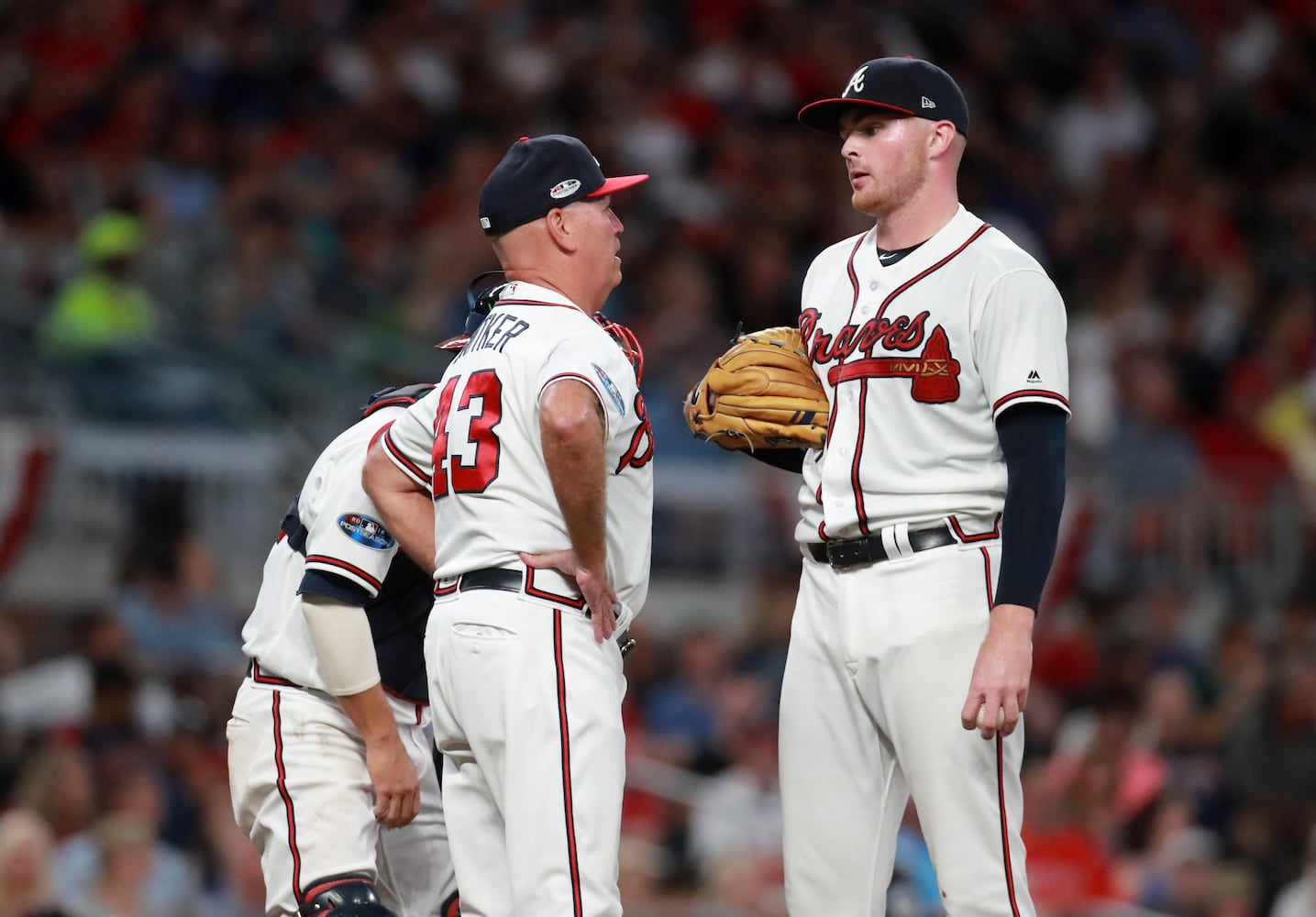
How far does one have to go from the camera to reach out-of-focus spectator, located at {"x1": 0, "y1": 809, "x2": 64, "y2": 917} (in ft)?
18.4

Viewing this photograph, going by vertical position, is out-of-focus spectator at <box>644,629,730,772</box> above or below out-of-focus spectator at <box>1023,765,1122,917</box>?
above

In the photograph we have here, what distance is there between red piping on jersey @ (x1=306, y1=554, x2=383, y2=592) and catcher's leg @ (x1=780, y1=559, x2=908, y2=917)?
98 cm

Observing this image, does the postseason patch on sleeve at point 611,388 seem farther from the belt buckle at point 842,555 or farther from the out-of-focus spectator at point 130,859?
the out-of-focus spectator at point 130,859

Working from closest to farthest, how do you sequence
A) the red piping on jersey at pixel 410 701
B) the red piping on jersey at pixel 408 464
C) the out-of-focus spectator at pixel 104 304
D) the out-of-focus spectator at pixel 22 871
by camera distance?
the red piping on jersey at pixel 408 464
the red piping on jersey at pixel 410 701
the out-of-focus spectator at pixel 22 871
the out-of-focus spectator at pixel 104 304

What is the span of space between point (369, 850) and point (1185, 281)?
31.5 feet

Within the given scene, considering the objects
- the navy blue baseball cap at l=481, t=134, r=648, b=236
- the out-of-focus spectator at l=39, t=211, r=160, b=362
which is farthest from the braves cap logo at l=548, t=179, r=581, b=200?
the out-of-focus spectator at l=39, t=211, r=160, b=362

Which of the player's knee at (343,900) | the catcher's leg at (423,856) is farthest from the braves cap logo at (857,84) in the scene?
the player's knee at (343,900)

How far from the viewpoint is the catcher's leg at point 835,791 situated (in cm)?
371

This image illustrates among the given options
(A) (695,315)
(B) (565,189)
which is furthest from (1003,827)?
(A) (695,315)

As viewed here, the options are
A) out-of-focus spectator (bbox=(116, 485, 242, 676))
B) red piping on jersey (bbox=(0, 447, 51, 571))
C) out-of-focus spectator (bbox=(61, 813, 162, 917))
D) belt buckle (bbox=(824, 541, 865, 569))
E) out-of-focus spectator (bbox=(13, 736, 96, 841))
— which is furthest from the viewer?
red piping on jersey (bbox=(0, 447, 51, 571))

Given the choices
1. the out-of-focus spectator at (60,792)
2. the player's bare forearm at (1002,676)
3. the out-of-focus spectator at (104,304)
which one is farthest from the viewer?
the out-of-focus spectator at (104,304)

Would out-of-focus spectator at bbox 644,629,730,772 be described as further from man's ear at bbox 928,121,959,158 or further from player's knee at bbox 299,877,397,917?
man's ear at bbox 928,121,959,158

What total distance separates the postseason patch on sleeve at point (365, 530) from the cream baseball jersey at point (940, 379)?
0.98 metres

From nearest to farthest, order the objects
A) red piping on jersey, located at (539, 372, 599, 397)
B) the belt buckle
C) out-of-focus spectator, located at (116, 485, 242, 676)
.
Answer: red piping on jersey, located at (539, 372, 599, 397) → the belt buckle → out-of-focus spectator, located at (116, 485, 242, 676)
